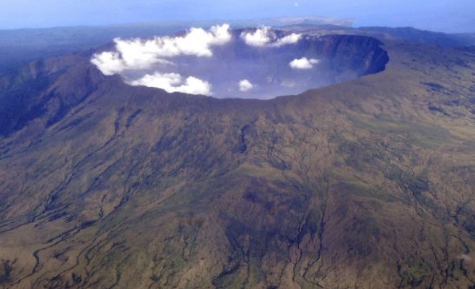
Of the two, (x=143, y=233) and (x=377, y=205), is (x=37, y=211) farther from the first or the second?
(x=377, y=205)

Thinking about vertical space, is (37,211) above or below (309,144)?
below

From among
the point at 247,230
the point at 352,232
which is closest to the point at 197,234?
the point at 247,230

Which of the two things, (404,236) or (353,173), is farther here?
(353,173)

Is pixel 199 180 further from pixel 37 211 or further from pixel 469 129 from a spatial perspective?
pixel 469 129

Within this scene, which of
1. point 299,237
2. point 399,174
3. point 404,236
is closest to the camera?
point 404,236

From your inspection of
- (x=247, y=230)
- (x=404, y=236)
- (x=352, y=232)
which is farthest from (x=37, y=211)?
(x=404, y=236)

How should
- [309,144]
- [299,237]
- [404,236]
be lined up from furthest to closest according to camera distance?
[309,144]
[299,237]
[404,236]
